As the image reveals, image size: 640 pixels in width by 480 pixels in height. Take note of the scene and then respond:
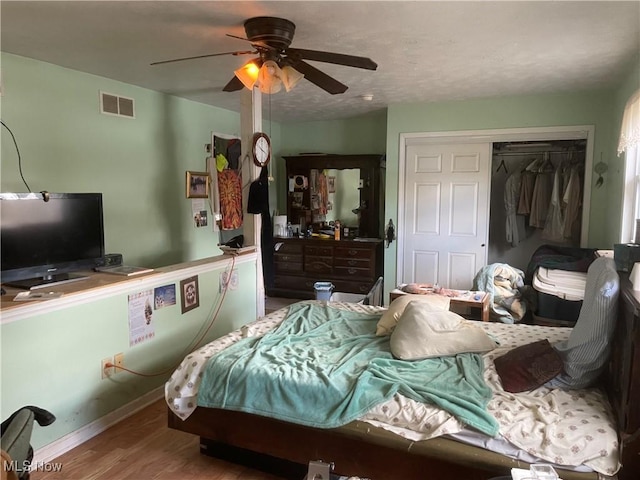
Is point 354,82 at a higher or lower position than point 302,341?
higher

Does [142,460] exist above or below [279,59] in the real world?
below

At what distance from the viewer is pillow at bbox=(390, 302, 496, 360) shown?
2.27 metres

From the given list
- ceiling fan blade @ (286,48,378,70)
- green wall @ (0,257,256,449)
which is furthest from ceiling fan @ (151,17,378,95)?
green wall @ (0,257,256,449)

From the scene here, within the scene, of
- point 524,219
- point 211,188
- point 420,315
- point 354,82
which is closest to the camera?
point 420,315

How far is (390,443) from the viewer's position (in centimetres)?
184

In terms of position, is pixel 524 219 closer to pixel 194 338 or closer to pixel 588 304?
pixel 588 304

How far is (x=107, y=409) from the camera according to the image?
2.65 metres

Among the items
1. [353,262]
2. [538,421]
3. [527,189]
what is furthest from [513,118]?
[538,421]

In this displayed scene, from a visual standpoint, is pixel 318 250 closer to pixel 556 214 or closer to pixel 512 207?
pixel 512 207

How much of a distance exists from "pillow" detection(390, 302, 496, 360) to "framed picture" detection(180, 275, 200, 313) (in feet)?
5.08

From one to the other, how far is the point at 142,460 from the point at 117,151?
255cm

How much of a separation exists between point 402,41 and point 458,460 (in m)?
2.33

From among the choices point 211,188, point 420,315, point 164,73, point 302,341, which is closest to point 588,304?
point 420,315

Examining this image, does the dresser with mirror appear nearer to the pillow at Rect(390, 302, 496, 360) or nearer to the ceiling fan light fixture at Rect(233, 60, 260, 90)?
the pillow at Rect(390, 302, 496, 360)
